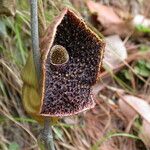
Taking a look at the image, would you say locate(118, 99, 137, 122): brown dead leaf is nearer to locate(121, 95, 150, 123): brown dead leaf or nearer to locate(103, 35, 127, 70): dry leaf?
locate(121, 95, 150, 123): brown dead leaf

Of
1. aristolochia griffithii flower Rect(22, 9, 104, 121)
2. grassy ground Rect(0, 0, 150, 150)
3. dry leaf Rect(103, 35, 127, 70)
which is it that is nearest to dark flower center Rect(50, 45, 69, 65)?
aristolochia griffithii flower Rect(22, 9, 104, 121)

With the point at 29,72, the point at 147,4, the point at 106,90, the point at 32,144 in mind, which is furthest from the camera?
the point at 147,4

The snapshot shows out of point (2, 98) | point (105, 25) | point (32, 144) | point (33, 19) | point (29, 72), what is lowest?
point (32, 144)

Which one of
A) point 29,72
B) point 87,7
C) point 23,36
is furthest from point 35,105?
point 87,7

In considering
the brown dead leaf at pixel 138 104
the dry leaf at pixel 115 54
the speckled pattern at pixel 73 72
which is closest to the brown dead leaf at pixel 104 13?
the dry leaf at pixel 115 54

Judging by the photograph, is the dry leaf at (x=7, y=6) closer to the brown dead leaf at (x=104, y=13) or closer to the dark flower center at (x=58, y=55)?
the dark flower center at (x=58, y=55)

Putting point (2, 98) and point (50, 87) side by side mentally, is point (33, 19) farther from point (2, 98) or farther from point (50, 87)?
point (2, 98)

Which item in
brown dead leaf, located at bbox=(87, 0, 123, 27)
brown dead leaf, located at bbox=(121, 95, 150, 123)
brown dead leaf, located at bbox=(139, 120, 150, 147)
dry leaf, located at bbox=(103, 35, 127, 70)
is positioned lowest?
brown dead leaf, located at bbox=(139, 120, 150, 147)
